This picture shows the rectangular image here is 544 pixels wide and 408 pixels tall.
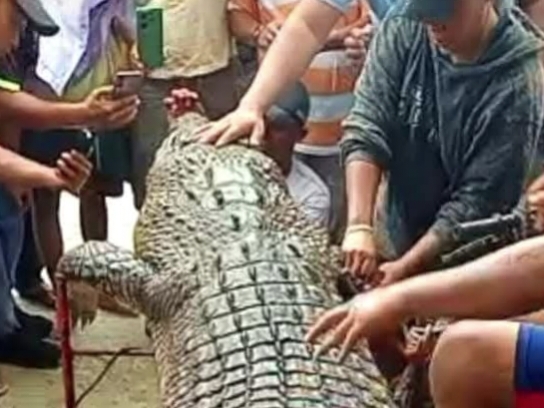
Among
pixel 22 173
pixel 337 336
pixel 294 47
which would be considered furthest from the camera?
pixel 22 173

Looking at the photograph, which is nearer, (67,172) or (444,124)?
(444,124)

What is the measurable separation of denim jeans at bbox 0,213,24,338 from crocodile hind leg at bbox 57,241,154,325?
0.86 meters

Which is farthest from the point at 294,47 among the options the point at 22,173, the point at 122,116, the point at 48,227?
the point at 48,227

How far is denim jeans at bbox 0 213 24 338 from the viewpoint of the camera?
489 cm

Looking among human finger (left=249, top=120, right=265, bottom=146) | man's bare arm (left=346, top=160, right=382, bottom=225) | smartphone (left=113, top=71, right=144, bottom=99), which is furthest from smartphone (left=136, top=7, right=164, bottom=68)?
man's bare arm (left=346, top=160, right=382, bottom=225)

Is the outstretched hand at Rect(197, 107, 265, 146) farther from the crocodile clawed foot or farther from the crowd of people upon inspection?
the crocodile clawed foot

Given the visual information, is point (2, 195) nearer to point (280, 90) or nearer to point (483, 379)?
point (280, 90)

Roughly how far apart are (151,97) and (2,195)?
2.04 feet

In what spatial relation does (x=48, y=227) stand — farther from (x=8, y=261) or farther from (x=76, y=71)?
(x=76, y=71)

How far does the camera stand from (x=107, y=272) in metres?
3.74

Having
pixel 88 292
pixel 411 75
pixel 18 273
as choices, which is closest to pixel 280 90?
pixel 411 75

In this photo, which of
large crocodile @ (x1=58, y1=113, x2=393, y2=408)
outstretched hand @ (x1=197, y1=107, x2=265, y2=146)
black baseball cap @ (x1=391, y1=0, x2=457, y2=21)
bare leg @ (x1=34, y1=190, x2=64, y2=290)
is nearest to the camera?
large crocodile @ (x1=58, y1=113, x2=393, y2=408)

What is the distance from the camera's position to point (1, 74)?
16.0 ft

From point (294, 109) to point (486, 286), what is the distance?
72.9 inches
